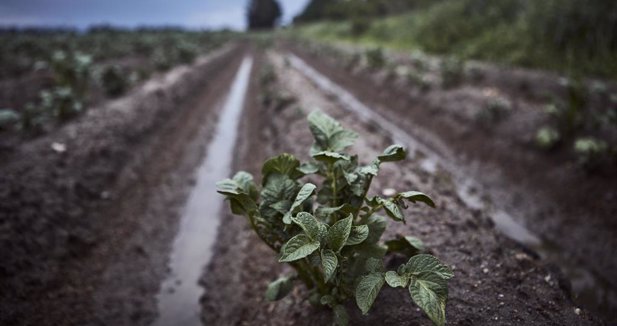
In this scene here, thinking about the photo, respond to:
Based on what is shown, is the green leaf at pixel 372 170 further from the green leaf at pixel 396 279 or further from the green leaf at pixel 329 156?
the green leaf at pixel 396 279

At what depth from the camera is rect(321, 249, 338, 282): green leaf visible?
1.68 m

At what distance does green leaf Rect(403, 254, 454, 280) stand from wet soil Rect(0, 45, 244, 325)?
253cm

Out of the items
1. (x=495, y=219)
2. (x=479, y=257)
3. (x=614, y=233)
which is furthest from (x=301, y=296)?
(x=614, y=233)

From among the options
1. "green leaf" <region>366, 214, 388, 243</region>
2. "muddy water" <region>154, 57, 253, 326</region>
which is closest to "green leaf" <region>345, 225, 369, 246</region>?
"green leaf" <region>366, 214, 388, 243</region>

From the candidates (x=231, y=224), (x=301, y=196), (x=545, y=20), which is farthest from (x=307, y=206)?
(x=545, y=20)

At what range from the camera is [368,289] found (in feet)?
5.74

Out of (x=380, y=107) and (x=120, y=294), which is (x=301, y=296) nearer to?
(x=120, y=294)

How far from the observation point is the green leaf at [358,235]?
190cm

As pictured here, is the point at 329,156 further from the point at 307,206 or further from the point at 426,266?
the point at 426,266

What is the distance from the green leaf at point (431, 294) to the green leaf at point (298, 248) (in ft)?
1.72

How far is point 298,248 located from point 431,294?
0.69 m

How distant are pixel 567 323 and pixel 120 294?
11.8ft

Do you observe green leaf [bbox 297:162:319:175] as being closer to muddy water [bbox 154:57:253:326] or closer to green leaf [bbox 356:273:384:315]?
green leaf [bbox 356:273:384:315]

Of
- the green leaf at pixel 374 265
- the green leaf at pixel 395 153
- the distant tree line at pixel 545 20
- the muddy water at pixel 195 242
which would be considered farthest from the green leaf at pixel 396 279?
the distant tree line at pixel 545 20
